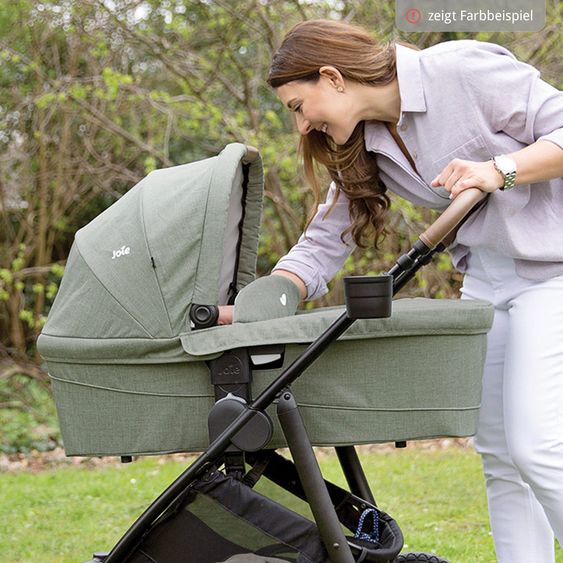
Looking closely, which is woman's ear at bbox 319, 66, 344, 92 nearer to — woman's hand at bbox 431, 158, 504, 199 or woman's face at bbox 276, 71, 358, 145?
woman's face at bbox 276, 71, 358, 145

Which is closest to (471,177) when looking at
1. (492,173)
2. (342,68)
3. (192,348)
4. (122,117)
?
(492,173)

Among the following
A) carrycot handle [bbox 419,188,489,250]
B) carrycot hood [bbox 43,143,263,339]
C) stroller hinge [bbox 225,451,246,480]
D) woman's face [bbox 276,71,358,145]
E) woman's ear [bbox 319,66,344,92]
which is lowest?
stroller hinge [bbox 225,451,246,480]

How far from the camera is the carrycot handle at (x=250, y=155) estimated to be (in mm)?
2633

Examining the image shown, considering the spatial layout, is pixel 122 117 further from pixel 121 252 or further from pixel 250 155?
pixel 121 252

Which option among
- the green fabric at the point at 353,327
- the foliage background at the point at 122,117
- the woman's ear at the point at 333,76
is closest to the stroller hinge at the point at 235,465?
the green fabric at the point at 353,327

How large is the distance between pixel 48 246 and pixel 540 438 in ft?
19.9

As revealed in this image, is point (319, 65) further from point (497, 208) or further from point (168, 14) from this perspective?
point (168, 14)

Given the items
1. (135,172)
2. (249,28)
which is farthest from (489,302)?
(135,172)

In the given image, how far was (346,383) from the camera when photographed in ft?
7.39

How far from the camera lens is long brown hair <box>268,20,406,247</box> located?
2.41 meters

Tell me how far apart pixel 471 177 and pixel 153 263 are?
0.78 metres

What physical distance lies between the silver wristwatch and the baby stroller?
82 mm

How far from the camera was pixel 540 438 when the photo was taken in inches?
86.7

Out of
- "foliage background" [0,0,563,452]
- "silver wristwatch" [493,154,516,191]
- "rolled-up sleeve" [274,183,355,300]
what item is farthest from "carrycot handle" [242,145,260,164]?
"foliage background" [0,0,563,452]
